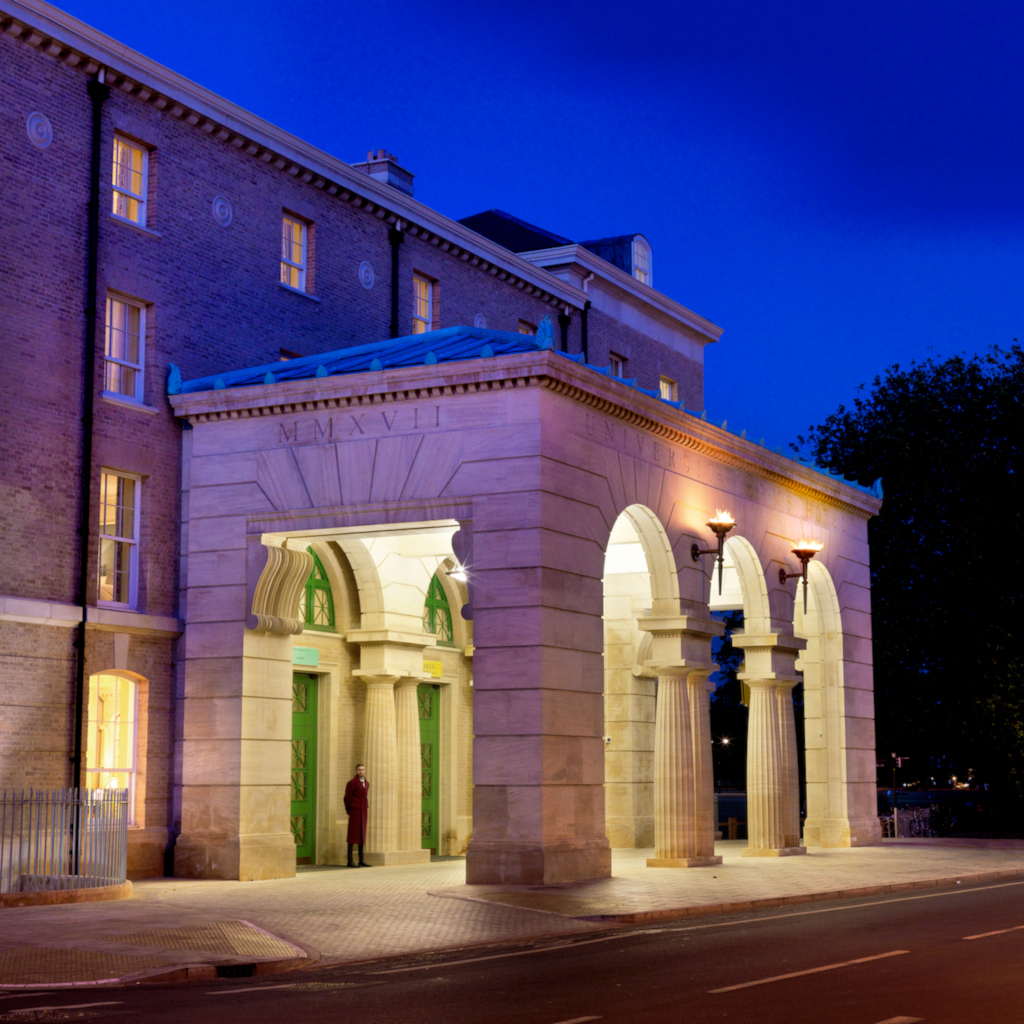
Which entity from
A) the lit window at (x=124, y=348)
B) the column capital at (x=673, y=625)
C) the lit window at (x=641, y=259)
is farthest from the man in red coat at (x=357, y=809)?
Result: the lit window at (x=641, y=259)

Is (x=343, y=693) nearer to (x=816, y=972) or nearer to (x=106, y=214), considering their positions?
(x=106, y=214)

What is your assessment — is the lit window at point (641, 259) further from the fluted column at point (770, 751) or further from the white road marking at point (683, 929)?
the white road marking at point (683, 929)

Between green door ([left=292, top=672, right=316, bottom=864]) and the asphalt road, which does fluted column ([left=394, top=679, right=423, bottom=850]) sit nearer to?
green door ([left=292, top=672, right=316, bottom=864])

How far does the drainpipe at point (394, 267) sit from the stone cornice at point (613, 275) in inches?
250

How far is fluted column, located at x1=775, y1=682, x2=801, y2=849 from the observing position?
96.4 ft

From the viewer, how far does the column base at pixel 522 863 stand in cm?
2150

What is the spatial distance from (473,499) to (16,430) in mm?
6944

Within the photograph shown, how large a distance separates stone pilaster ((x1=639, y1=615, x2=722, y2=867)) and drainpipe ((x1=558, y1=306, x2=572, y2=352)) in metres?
13.0

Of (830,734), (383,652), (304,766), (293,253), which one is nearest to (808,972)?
(383,652)

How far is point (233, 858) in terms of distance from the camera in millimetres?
23516

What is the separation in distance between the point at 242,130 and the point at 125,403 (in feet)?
19.6

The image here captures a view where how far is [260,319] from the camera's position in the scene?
2795 cm

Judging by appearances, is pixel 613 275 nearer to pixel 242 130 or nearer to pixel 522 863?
pixel 242 130

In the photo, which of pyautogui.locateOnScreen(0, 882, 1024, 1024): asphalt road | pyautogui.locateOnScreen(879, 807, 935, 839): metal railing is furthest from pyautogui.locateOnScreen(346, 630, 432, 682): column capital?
pyautogui.locateOnScreen(879, 807, 935, 839): metal railing
